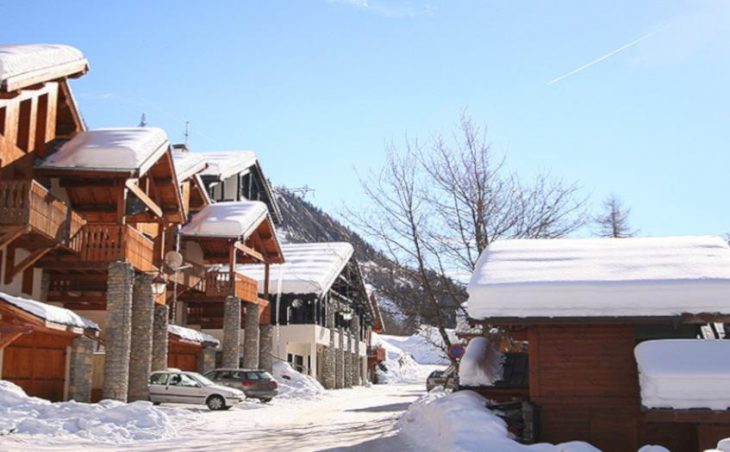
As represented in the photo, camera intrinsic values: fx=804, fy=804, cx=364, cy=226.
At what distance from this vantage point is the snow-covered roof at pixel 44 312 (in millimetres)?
18672

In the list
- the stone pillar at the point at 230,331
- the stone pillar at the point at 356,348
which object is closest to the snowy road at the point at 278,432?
the stone pillar at the point at 230,331

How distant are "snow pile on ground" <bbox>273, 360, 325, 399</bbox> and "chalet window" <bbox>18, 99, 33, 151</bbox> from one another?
61.6 ft

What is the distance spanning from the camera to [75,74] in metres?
24.6

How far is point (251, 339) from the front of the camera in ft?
124

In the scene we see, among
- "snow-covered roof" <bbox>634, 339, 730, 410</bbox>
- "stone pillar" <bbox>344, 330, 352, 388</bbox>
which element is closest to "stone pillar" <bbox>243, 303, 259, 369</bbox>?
"stone pillar" <bbox>344, 330, 352, 388</bbox>

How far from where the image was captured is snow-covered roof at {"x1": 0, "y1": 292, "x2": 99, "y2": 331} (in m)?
18.7

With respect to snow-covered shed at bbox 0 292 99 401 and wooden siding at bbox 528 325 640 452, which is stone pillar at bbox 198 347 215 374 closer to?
snow-covered shed at bbox 0 292 99 401

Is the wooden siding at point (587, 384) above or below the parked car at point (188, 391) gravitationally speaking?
above

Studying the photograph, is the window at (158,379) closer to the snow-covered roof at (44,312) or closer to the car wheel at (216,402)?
the car wheel at (216,402)

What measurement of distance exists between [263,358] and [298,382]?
2.38 m

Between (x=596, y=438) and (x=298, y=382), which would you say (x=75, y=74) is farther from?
(x=298, y=382)

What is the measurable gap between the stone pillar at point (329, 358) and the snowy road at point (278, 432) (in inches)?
849

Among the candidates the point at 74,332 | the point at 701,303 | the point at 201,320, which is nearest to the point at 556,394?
the point at 701,303

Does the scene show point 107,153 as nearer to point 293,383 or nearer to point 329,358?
point 293,383
